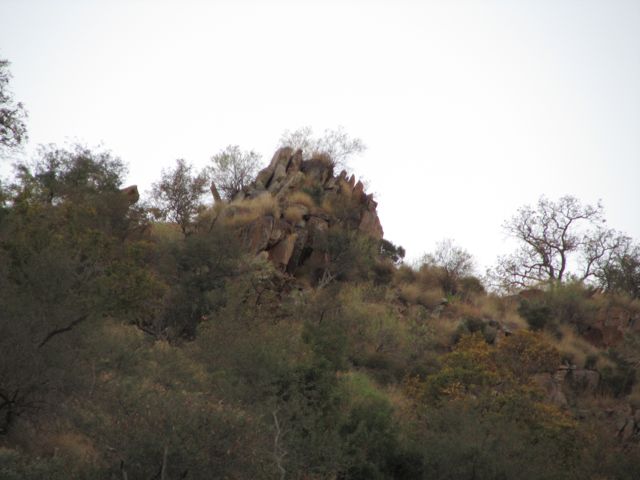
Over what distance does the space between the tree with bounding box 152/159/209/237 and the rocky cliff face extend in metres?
1.82

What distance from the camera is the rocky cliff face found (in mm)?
33688

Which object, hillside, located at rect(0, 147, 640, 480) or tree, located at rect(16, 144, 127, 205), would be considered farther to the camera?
tree, located at rect(16, 144, 127, 205)

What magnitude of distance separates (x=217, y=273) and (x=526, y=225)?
26.7m

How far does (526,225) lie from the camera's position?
49.6m

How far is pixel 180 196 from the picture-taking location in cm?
3650

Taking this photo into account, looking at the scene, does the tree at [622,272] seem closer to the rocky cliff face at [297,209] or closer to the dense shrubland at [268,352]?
the dense shrubland at [268,352]

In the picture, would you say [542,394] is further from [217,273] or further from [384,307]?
[217,273]

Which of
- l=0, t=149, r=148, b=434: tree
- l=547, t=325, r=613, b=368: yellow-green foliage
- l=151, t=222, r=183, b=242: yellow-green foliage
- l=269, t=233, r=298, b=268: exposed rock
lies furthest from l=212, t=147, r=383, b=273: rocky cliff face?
l=547, t=325, r=613, b=368: yellow-green foliage

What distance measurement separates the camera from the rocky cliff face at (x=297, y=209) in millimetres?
33688

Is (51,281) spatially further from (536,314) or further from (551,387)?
(536,314)

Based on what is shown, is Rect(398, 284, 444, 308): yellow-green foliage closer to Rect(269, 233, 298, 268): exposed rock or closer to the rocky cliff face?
the rocky cliff face

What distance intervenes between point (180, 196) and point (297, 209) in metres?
5.94

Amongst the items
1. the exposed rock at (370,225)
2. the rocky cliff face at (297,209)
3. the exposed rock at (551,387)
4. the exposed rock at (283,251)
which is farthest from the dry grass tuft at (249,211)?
the exposed rock at (551,387)

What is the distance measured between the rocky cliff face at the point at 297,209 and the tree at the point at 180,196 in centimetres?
182
